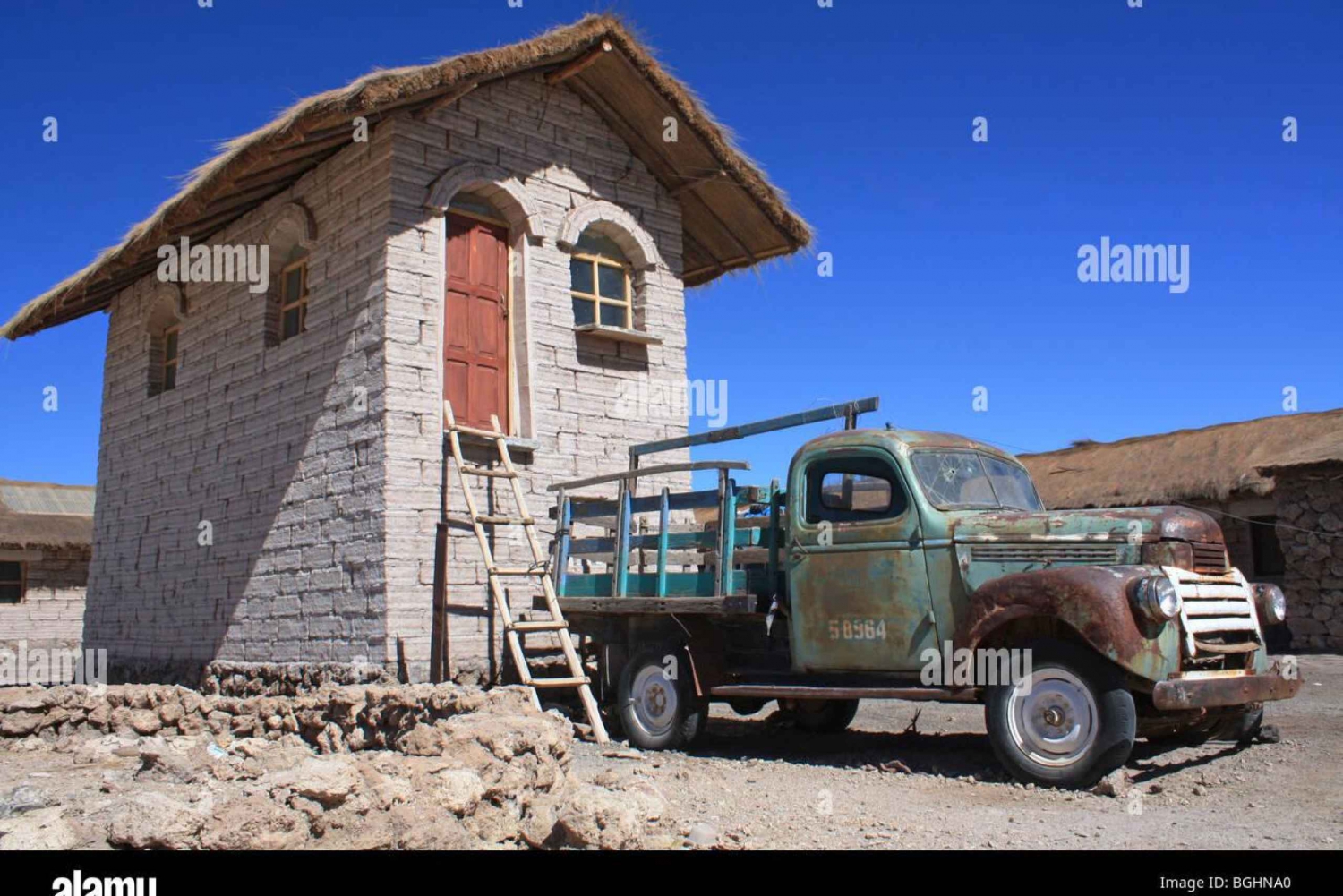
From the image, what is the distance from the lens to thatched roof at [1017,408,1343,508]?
15672mm

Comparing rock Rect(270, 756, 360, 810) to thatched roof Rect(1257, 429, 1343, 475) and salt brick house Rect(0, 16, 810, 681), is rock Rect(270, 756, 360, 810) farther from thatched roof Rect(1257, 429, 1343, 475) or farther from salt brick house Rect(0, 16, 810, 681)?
thatched roof Rect(1257, 429, 1343, 475)

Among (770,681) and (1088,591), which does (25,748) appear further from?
(1088,591)

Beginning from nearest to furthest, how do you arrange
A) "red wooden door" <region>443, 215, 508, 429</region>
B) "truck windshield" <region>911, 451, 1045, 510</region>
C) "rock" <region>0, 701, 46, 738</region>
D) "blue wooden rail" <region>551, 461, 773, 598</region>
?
"truck windshield" <region>911, 451, 1045, 510</region> < "blue wooden rail" <region>551, 461, 773, 598</region> < "rock" <region>0, 701, 46, 738</region> < "red wooden door" <region>443, 215, 508, 429</region>

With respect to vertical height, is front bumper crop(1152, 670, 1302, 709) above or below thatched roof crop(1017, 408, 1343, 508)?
below

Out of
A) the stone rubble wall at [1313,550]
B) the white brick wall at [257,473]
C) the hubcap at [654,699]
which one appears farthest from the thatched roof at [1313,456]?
the white brick wall at [257,473]

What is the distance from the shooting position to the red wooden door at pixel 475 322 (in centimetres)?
1030

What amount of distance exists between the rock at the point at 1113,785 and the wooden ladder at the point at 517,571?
371cm

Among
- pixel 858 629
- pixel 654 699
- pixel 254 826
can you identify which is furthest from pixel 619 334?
pixel 254 826

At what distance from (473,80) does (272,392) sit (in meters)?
3.80

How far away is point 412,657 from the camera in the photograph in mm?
9273

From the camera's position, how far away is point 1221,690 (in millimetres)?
6070

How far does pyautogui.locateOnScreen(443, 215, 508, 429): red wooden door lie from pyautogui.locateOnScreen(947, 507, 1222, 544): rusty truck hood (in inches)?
203

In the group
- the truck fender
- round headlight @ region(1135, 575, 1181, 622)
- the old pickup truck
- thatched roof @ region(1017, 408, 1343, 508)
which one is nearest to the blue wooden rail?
the old pickup truck

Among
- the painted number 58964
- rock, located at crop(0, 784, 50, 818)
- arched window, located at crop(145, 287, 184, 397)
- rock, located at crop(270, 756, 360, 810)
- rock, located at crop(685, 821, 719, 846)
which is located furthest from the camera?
arched window, located at crop(145, 287, 184, 397)
